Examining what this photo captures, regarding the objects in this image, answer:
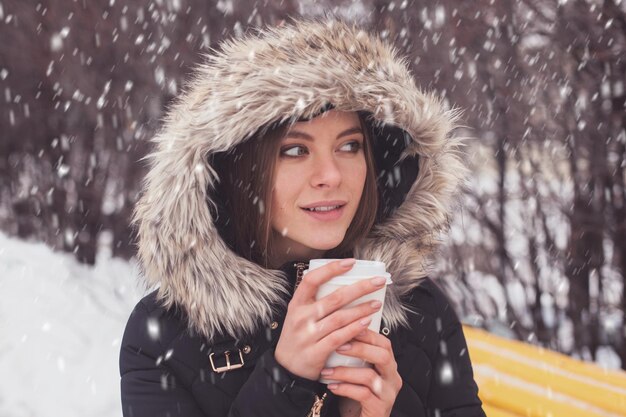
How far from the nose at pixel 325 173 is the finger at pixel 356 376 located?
1.62 ft

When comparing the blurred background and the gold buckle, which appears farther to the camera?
the blurred background

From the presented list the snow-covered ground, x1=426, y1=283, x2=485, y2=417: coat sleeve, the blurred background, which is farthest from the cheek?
the snow-covered ground

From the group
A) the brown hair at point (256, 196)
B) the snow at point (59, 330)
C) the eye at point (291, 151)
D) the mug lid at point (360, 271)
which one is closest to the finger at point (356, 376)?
the mug lid at point (360, 271)

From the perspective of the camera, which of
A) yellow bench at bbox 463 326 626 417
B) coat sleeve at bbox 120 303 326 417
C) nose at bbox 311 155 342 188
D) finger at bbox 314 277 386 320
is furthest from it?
yellow bench at bbox 463 326 626 417

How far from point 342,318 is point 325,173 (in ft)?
1.42

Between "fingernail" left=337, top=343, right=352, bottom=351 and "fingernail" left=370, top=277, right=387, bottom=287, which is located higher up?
"fingernail" left=370, top=277, right=387, bottom=287

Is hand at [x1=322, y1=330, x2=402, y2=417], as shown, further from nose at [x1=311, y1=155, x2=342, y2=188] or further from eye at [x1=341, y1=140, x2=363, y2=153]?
eye at [x1=341, y1=140, x2=363, y2=153]

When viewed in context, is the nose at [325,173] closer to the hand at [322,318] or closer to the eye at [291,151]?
the eye at [291,151]

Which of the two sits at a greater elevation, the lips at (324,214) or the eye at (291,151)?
the eye at (291,151)

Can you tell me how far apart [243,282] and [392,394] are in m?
0.52

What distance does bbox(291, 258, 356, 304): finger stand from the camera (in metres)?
1.48

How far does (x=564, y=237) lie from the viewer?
14.5 ft

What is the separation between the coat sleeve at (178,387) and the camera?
5.11 feet

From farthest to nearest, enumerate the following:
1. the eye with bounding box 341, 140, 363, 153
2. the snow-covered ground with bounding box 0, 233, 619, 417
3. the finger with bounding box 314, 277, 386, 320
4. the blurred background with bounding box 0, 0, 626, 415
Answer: the snow-covered ground with bounding box 0, 233, 619, 417 < the blurred background with bounding box 0, 0, 626, 415 < the eye with bounding box 341, 140, 363, 153 < the finger with bounding box 314, 277, 386, 320
